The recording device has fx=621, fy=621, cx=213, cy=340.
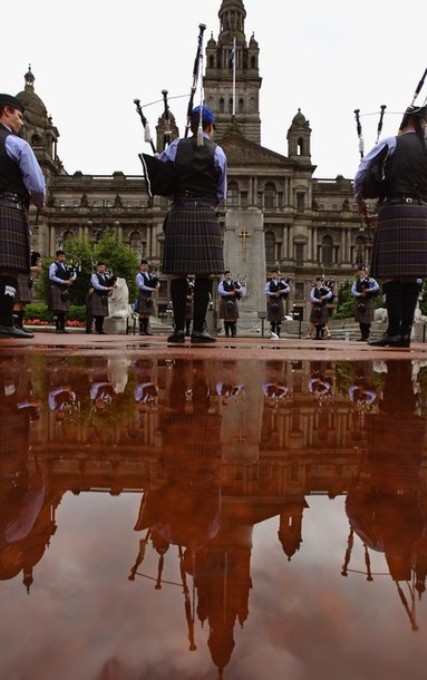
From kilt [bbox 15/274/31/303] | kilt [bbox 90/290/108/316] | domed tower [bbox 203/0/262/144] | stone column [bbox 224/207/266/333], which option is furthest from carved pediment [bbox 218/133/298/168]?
kilt [bbox 15/274/31/303]

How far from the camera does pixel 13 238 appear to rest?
466cm

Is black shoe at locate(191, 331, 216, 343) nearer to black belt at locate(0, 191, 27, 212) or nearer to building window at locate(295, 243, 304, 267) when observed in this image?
black belt at locate(0, 191, 27, 212)

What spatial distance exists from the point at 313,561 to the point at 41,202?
15.0 feet

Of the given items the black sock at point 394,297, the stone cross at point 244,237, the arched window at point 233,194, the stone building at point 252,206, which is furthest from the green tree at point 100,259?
the black sock at point 394,297

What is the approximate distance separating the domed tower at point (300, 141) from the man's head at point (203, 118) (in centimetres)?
5598

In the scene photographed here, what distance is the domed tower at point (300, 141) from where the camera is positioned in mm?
58875

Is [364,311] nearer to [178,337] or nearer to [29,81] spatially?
[178,337]

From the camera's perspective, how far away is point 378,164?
16.1 feet

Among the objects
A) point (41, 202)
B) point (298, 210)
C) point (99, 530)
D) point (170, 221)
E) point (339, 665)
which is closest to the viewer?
point (339, 665)

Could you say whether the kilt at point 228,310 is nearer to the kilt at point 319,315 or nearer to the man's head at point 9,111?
the kilt at point 319,315

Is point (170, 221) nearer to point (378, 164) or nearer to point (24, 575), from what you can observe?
point (378, 164)

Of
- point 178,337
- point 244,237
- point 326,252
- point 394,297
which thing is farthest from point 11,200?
point 326,252

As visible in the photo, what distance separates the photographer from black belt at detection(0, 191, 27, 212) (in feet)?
15.3

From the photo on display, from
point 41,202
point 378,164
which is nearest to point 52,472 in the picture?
point 41,202
